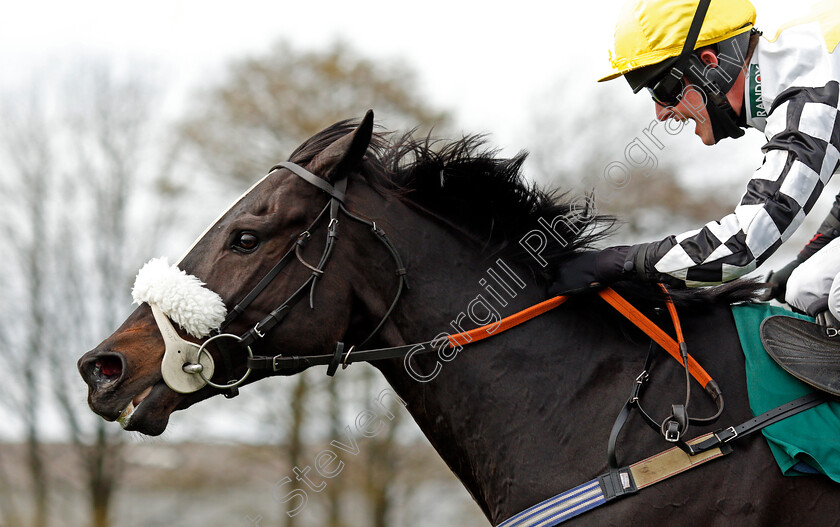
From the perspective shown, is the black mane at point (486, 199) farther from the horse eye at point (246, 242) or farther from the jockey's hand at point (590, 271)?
the horse eye at point (246, 242)

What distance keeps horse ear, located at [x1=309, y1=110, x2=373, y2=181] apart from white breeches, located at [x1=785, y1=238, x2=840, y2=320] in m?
1.77

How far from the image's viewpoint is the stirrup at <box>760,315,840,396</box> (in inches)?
100.0

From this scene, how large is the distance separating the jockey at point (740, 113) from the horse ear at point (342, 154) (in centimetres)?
96

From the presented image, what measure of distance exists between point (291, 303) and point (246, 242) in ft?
0.98

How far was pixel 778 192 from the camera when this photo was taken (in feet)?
7.98

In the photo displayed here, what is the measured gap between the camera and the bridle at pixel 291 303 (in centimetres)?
283

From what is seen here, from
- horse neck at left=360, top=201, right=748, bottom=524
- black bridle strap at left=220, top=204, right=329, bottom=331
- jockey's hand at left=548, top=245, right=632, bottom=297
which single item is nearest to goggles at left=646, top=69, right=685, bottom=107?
jockey's hand at left=548, top=245, right=632, bottom=297

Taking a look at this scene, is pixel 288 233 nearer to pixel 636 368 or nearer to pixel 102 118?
pixel 636 368

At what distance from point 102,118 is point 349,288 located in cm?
1625

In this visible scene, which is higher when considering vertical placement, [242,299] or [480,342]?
[242,299]

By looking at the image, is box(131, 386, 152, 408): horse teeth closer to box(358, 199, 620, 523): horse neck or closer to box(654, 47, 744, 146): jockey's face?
box(358, 199, 620, 523): horse neck

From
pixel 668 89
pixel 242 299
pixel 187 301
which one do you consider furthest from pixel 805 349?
pixel 187 301

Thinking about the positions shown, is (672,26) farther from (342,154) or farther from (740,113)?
(342,154)

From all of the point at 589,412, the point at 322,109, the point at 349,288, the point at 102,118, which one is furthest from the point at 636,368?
the point at 102,118
